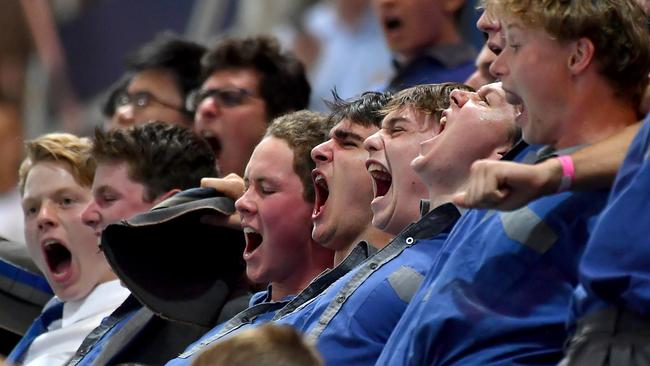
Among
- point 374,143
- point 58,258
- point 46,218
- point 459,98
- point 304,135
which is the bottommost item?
point 58,258

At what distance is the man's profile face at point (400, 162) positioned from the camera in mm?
2602

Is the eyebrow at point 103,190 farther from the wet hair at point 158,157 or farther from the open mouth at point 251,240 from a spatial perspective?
the open mouth at point 251,240

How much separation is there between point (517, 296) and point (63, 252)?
2000 millimetres

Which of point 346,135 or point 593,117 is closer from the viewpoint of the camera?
point 593,117

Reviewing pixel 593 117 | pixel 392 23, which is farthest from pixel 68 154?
pixel 593 117

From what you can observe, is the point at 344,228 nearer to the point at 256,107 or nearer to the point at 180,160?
the point at 180,160

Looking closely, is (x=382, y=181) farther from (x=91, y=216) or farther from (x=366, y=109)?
(x=91, y=216)

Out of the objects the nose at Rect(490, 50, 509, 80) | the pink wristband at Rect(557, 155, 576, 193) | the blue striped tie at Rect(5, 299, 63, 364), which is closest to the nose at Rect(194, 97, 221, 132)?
the blue striped tie at Rect(5, 299, 63, 364)

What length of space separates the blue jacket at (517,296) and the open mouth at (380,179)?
59 centimetres

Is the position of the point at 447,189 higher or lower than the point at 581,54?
lower

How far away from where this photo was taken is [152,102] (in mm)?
4312

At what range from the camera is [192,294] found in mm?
3232

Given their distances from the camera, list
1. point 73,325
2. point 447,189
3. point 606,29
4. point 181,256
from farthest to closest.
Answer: point 73,325, point 181,256, point 447,189, point 606,29

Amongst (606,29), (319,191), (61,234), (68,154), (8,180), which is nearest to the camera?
(606,29)
